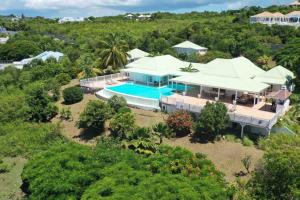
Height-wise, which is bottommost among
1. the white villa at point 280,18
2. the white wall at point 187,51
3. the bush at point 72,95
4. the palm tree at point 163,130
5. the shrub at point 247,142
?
the shrub at point 247,142

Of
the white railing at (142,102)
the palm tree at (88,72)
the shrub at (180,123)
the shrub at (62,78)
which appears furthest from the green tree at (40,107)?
the shrub at (180,123)

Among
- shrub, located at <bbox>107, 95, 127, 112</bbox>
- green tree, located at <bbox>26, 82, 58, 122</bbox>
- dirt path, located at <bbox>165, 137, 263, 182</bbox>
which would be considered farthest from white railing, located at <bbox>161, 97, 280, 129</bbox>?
green tree, located at <bbox>26, 82, 58, 122</bbox>

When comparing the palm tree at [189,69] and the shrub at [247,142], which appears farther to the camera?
the palm tree at [189,69]

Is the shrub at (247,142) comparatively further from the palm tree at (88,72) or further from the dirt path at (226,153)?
the palm tree at (88,72)

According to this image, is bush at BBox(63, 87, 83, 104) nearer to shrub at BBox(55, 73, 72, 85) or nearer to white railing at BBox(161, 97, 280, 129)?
shrub at BBox(55, 73, 72, 85)

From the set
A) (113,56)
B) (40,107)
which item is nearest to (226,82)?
(113,56)

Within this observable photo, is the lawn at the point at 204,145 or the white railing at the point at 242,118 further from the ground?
the white railing at the point at 242,118

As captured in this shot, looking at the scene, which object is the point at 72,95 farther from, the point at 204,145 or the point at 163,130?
the point at 204,145
